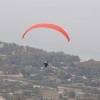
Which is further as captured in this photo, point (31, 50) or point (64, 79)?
point (31, 50)


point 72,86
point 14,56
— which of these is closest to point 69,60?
point 14,56

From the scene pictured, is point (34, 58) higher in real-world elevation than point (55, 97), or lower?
higher

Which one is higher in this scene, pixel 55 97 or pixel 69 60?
pixel 69 60

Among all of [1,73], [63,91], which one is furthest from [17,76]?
[63,91]

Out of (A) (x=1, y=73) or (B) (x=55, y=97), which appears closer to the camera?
(B) (x=55, y=97)

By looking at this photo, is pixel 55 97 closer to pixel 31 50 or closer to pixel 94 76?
pixel 94 76

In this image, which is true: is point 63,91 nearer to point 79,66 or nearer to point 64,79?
point 64,79

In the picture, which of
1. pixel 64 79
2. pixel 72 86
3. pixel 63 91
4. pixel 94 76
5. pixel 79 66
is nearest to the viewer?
pixel 63 91

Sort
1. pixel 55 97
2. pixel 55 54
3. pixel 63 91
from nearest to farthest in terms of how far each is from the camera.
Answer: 1. pixel 55 97
2. pixel 63 91
3. pixel 55 54

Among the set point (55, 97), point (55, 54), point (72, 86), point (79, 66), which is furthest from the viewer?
point (55, 54)
